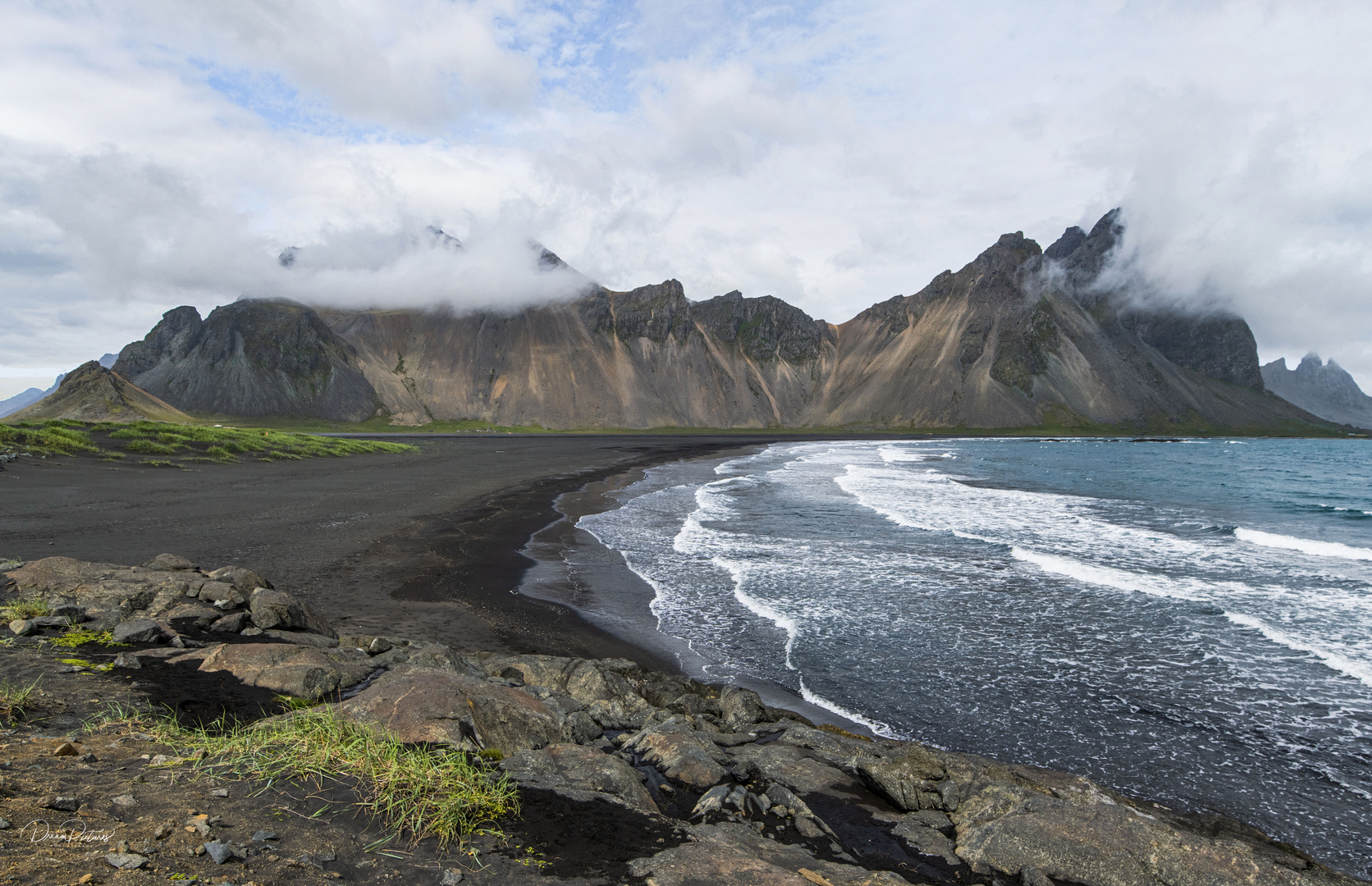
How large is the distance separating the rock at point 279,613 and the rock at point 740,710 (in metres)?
7.01

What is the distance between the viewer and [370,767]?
5270 mm

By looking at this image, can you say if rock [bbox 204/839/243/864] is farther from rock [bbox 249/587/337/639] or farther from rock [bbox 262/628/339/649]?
rock [bbox 249/587/337/639]

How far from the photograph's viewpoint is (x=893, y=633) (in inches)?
567

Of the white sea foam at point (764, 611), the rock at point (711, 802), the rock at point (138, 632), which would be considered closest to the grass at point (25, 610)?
the rock at point (138, 632)

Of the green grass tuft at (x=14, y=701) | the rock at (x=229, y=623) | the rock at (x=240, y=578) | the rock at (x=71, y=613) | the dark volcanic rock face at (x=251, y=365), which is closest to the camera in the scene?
the green grass tuft at (x=14, y=701)

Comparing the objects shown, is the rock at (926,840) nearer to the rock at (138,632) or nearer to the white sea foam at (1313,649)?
the rock at (138,632)

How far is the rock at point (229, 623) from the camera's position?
392 inches

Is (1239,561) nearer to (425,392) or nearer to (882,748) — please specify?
(882,748)

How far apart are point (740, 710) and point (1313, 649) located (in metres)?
13.1

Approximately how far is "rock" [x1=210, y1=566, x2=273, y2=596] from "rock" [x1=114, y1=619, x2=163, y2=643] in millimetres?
2554

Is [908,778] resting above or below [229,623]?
below

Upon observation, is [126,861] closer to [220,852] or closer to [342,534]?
[220,852]

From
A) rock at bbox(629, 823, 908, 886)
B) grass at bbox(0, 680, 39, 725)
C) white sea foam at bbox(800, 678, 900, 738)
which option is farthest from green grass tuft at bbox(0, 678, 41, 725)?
white sea foam at bbox(800, 678, 900, 738)

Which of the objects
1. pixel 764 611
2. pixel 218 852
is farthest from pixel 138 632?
pixel 764 611
